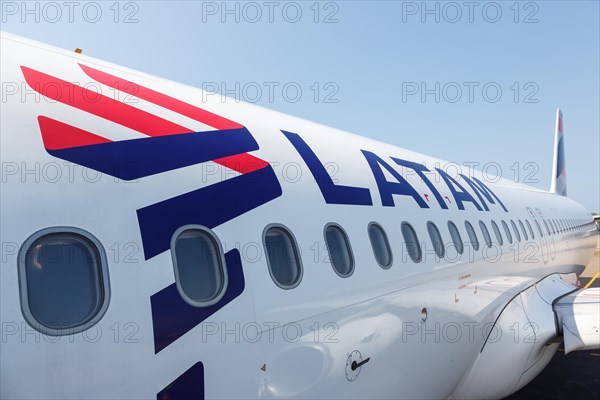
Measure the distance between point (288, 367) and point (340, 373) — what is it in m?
0.66

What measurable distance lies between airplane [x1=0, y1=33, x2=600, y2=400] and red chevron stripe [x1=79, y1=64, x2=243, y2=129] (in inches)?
1.0

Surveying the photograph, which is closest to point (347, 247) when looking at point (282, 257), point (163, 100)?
point (282, 257)

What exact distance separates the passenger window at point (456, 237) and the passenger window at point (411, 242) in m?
1.22

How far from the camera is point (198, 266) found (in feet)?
9.75

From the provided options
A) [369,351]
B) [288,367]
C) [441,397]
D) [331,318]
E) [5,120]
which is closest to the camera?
[5,120]

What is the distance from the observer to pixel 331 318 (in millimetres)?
3836

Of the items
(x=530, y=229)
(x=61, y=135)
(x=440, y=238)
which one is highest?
(x=61, y=135)

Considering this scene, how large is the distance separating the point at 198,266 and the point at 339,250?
159cm

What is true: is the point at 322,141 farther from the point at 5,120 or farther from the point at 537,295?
the point at 537,295

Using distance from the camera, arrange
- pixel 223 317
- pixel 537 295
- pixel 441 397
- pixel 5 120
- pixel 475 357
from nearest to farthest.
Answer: pixel 5 120 → pixel 223 317 → pixel 441 397 → pixel 475 357 → pixel 537 295

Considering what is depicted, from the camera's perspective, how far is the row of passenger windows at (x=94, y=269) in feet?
7.28

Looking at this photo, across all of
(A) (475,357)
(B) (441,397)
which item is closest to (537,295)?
(A) (475,357)

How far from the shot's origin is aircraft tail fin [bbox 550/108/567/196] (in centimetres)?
2525

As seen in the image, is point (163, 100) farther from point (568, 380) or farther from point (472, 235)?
point (568, 380)
